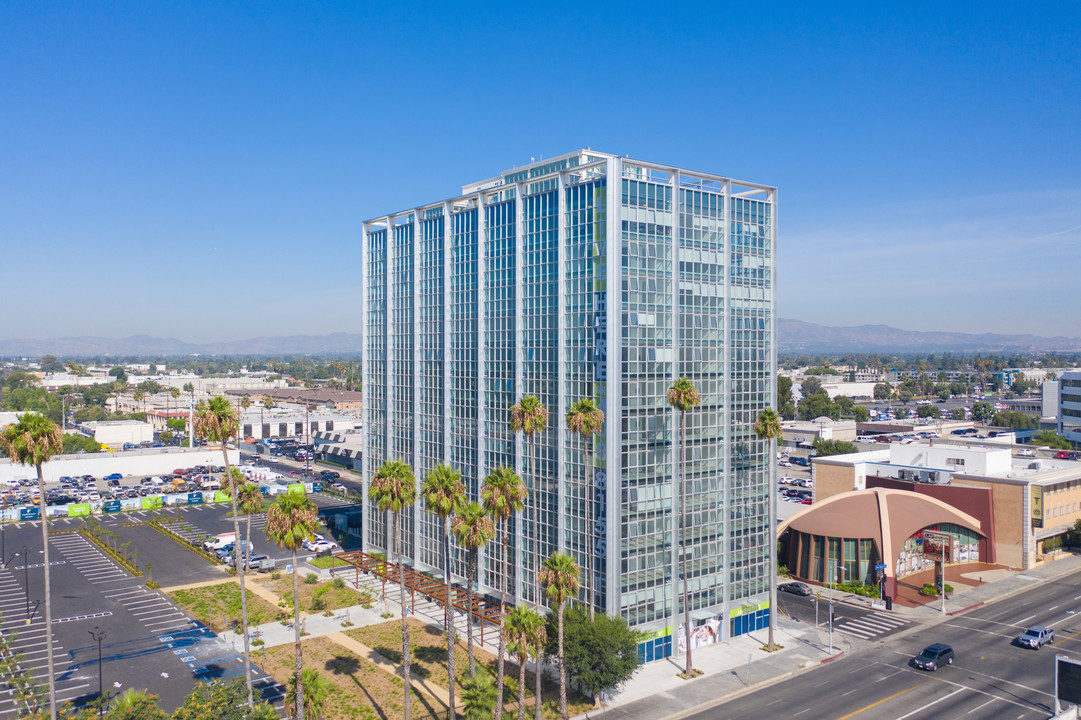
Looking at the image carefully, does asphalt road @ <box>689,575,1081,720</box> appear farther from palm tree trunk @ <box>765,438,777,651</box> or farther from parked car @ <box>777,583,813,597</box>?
parked car @ <box>777,583,813,597</box>

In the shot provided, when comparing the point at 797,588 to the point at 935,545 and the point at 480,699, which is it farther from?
the point at 480,699

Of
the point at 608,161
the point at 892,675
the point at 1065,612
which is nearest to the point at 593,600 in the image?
the point at 892,675

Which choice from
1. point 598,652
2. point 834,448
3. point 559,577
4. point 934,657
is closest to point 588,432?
point 559,577

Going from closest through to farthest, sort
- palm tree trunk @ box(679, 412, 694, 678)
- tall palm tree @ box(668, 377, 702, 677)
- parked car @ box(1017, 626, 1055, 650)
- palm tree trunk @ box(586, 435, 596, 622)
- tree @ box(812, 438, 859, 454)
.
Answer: palm tree trunk @ box(586, 435, 596, 622)
tall palm tree @ box(668, 377, 702, 677)
palm tree trunk @ box(679, 412, 694, 678)
parked car @ box(1017, 626, 1055, 650)
tree @ box(812, 438, 859, 454)

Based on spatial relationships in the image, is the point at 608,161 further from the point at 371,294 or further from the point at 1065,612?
the point at 1065,612

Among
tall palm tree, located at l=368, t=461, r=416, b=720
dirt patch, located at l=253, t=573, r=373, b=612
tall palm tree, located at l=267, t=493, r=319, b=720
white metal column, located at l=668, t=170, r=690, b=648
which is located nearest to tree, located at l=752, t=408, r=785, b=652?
white metal column, located at l=668, t=170, r=690, b=648

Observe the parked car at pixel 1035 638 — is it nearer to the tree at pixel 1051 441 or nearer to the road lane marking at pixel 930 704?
the road lane marking at pixel 930 704
